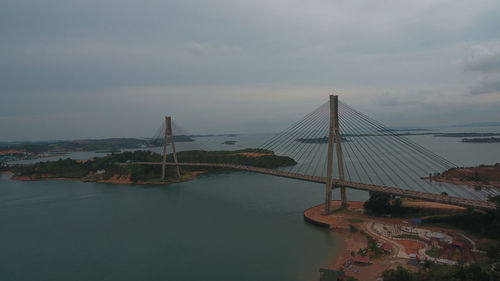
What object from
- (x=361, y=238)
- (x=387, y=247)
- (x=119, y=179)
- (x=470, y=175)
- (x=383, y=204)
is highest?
(x=470, y=175)

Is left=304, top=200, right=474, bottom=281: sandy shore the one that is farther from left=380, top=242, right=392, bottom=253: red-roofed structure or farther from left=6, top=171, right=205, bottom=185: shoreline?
left=6, top=171, right=205, bottom=185: shoreline

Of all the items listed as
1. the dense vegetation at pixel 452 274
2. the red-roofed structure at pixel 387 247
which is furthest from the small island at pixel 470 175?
the dense vegetation at pixel 452 274

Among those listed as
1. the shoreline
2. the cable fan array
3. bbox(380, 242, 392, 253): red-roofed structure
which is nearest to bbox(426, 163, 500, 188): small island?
the cable fan array

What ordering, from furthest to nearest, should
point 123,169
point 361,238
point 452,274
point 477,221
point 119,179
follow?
point 123,169, point 119,179, point 361,238, point 477,221, point 452,274

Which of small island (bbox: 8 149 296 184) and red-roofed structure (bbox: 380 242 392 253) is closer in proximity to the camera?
red-roofed structure (bbox: 380 242 392 253)

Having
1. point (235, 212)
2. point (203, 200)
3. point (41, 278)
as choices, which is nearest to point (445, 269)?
point (235, 212)

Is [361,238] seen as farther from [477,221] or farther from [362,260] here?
[477,221]

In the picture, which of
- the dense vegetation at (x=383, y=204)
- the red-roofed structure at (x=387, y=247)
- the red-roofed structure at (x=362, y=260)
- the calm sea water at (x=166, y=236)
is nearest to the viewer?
the red-roofed structure at (x=362, y=260)

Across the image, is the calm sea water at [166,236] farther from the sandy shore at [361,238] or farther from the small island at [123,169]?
the small island at [123,169]

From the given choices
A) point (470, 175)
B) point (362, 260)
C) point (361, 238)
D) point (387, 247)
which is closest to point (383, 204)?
point (361, 238)
